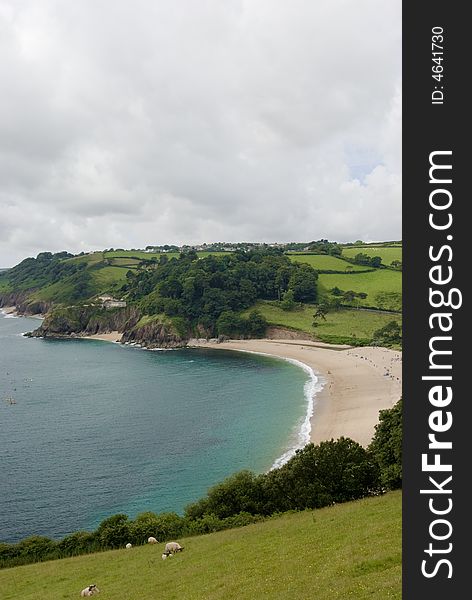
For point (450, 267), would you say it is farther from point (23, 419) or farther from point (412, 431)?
point (23, 419)

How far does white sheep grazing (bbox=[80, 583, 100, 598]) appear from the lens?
2583 cm

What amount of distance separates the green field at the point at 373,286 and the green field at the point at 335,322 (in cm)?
696

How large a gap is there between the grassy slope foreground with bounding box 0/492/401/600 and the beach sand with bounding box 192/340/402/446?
32567 millimetres

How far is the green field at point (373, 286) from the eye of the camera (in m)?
172

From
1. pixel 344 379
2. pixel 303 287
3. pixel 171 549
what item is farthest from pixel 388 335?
pixel 171 549

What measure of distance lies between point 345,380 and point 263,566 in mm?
81359

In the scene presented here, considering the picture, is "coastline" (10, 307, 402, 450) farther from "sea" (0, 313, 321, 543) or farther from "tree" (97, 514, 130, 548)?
"tree" (97, 514, 130, 548)

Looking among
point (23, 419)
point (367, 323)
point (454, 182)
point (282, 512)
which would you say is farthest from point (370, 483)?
point (367, 323)

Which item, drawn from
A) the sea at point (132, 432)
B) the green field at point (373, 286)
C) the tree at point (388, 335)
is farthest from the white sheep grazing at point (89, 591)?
the green field at point (373, 286)

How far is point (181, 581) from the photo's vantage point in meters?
24.9

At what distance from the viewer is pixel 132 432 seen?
73.5m

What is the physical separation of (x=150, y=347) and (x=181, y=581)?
13958 centimetres

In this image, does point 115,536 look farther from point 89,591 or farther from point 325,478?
point 325,478

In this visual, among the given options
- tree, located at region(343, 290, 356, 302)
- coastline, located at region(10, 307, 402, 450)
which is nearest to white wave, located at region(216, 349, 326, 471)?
coastline, located at region(10, 307, 402, 450)
